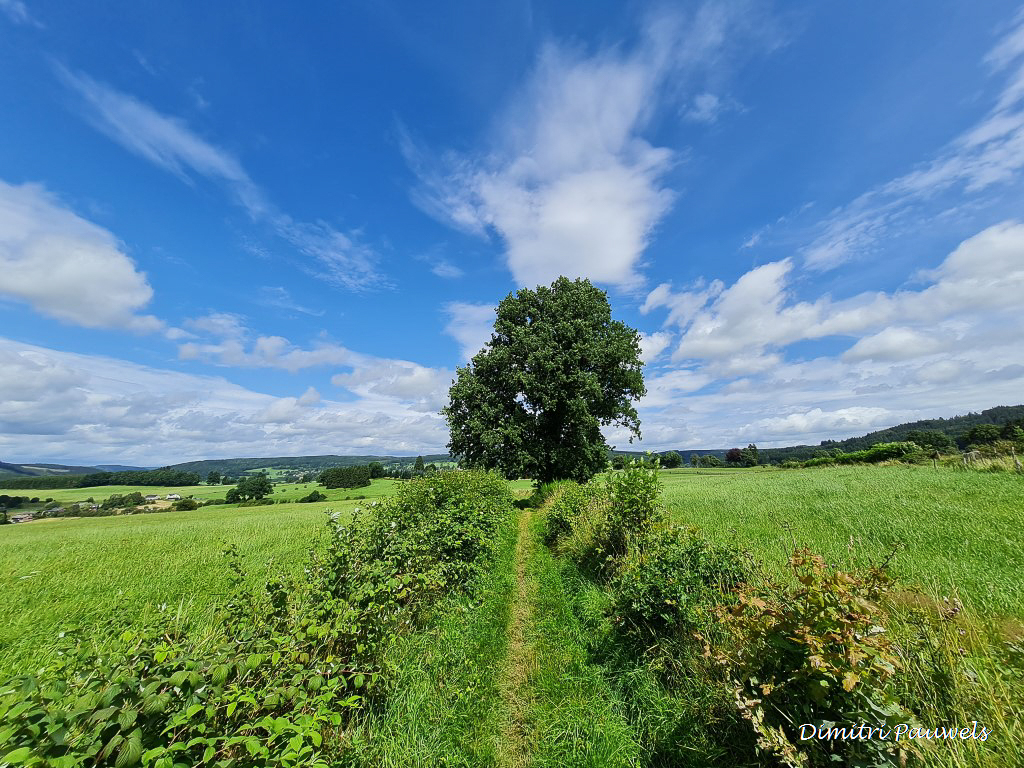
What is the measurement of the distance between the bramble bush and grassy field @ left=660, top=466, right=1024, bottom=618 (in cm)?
518

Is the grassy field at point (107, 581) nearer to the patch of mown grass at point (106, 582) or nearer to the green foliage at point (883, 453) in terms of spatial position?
the patch of mown grass at point (106, 582)

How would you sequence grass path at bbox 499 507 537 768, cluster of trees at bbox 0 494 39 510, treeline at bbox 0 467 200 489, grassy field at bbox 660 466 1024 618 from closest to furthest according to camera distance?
grass path at bbox 499 507 537 768
grassy field at bbox 660 466 1024 618
cluster of trees at bbox 0 494 39 510
treeline at bbox 0 467 200 489

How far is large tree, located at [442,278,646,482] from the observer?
2117cm

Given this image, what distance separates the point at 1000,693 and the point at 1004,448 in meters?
31.3

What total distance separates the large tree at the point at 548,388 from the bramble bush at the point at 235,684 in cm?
1561

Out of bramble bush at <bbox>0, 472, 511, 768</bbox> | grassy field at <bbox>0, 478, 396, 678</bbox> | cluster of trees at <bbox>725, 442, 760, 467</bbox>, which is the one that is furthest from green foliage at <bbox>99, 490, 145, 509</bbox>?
cluster of trees at <bbox>725, 442, 760, 467</bbox>

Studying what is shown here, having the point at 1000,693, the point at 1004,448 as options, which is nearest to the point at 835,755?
the point at 1000,693

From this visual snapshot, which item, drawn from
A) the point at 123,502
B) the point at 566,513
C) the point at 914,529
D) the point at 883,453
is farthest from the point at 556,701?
the point at 123,502

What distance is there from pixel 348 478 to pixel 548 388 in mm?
62953

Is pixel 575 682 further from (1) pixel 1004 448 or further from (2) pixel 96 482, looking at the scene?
(2) pixel 96 482

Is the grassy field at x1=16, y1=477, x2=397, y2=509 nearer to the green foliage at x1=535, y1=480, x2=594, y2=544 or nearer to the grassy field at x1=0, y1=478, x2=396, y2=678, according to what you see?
the grassy field at x1=0, y1=478, x2=396, y2=678

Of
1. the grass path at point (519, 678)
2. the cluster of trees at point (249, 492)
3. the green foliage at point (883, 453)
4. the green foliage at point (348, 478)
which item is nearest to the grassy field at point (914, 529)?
the grass path at point (519, 678)

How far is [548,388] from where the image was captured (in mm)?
21094

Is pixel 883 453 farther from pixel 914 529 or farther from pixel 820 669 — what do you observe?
pixel 820 669
